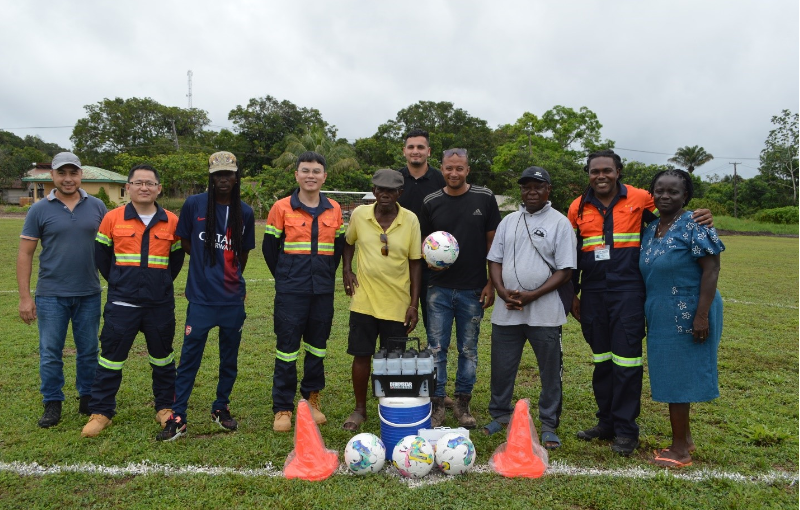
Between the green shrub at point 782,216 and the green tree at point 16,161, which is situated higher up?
the green tree at point 16,161

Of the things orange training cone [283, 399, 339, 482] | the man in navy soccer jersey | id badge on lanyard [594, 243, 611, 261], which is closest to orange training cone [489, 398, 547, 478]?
orange training cone [283, 399, 339, 482]

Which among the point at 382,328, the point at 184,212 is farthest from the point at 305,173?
the point at 382,328

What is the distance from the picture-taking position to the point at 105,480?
375 cm

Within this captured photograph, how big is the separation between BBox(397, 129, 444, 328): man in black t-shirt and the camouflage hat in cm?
146

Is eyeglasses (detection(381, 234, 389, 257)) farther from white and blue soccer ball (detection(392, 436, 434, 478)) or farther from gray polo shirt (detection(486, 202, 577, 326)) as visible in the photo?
white and blue soccer ball (detection(392, 436, 434, 478))

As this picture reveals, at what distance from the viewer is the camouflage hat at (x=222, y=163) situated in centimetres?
456

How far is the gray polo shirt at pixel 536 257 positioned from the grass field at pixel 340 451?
103 cm

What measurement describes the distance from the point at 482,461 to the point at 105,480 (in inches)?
102

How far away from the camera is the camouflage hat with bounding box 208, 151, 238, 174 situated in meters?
4.56

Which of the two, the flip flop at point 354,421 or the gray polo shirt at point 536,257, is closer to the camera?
the gray polo shirt at point 536,257

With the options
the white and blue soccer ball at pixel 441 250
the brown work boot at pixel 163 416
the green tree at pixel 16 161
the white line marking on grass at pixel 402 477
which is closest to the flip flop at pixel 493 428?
the white line marking on grass at pixel 402 477

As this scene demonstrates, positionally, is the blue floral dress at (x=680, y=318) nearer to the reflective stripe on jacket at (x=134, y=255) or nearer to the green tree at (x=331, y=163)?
the reflective stripe on jacket at (x=134, y=255)

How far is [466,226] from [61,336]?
3626 mm

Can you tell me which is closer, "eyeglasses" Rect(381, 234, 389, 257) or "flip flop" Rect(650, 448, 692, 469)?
"flip flop" Rect(650, 448, 692, 469)
